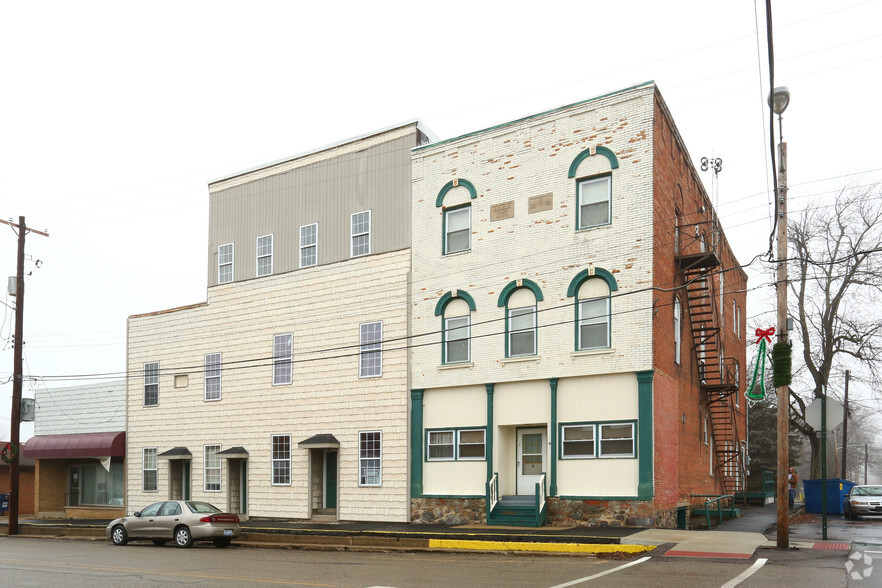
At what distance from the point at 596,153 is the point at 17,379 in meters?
21.5

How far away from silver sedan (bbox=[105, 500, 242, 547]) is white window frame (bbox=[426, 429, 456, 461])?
6.09 metres

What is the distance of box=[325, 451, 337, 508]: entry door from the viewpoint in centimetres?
2903

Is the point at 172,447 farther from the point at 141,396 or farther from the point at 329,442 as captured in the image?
the point at 329,442

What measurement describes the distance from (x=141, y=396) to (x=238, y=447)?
608 centimetres

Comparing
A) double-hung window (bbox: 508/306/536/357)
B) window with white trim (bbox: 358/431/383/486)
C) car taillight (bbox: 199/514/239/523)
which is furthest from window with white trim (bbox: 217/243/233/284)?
double-hung window (bbox: 508/306/536/357)

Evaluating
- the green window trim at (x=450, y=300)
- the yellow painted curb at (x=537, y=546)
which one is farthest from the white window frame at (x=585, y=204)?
the yellow painted curb at (x=537, y=546)

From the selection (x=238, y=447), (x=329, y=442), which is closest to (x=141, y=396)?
(x=238, y=447)

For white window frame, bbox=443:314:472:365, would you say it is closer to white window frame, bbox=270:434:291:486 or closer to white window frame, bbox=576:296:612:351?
white window frame, bbox=576:296:612:351

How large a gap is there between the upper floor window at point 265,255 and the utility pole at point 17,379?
27.1ft

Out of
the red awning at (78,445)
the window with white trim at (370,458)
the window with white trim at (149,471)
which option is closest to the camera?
the window with white trim at (370,458)

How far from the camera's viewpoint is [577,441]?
2353 centimetres

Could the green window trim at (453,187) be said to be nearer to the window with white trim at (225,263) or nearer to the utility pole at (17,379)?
the window with white trim at (225,263)

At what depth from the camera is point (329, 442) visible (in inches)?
1107

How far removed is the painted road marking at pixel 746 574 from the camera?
13.1m
